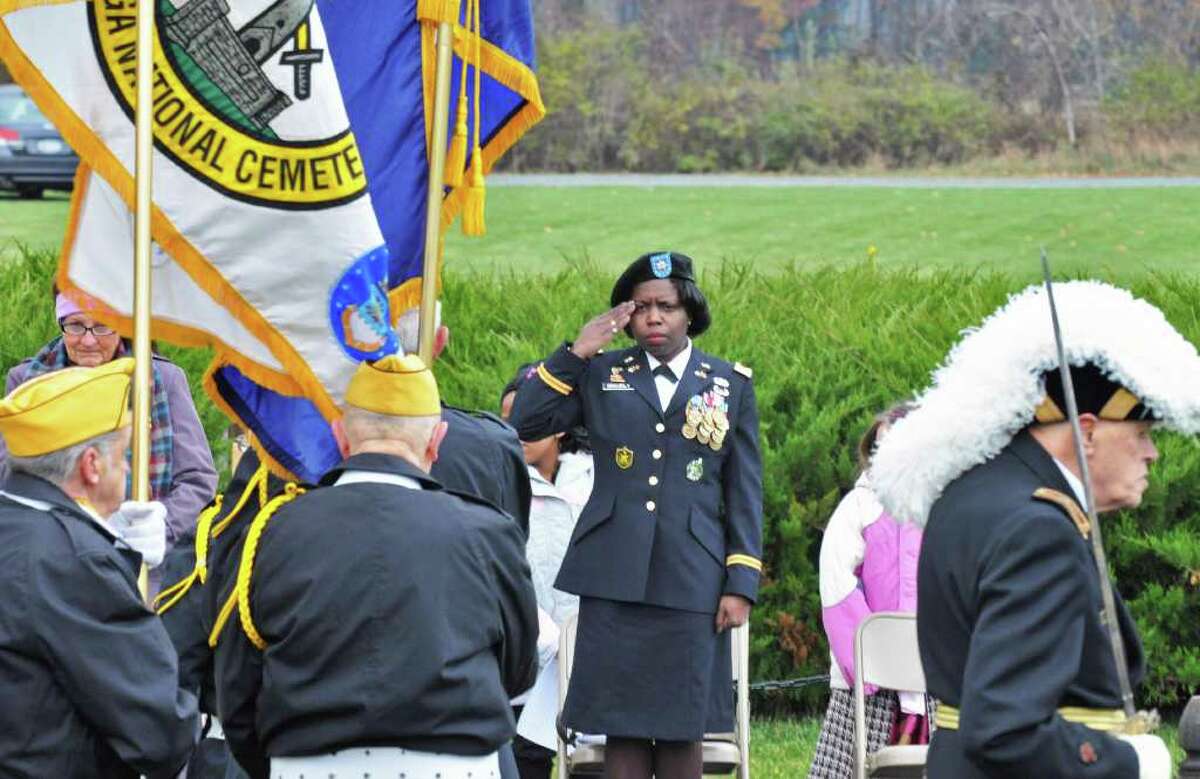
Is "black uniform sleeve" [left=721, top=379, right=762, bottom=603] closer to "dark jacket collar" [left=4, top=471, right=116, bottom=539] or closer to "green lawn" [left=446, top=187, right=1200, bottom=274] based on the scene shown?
"dark jacket collar" [left=4, top=471, right=116, bottom=539]

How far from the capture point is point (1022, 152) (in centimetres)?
2614

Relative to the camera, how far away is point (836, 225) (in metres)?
20.6

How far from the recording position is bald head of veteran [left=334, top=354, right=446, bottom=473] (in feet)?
15.7

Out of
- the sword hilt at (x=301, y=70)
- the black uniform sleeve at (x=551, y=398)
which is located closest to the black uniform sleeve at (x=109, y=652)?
the sword hilt at (x=301, y=70)

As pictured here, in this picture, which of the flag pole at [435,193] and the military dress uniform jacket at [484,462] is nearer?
the flag pole at [435,193]

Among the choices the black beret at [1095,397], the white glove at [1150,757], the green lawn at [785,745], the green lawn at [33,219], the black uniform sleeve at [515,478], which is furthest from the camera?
the green lawn at [33,219]

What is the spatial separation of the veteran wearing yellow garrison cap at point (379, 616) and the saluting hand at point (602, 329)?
2.33 metres

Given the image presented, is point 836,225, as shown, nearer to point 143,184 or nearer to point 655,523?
point 655,523

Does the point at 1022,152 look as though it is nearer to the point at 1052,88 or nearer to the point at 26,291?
the point at 1052,88

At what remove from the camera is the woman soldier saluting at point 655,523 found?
7.05 m

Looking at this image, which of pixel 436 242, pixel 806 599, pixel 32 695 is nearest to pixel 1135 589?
pixel 806 599

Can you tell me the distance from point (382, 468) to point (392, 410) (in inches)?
6.2

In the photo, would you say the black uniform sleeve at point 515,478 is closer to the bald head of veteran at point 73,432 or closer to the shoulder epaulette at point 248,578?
the shoulder epaulette at point 248,578

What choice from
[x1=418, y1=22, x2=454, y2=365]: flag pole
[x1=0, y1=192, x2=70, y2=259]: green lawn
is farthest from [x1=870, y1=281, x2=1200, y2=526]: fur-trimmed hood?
[x1=0, y1=192, x2=70, y2=259]: green lawn
